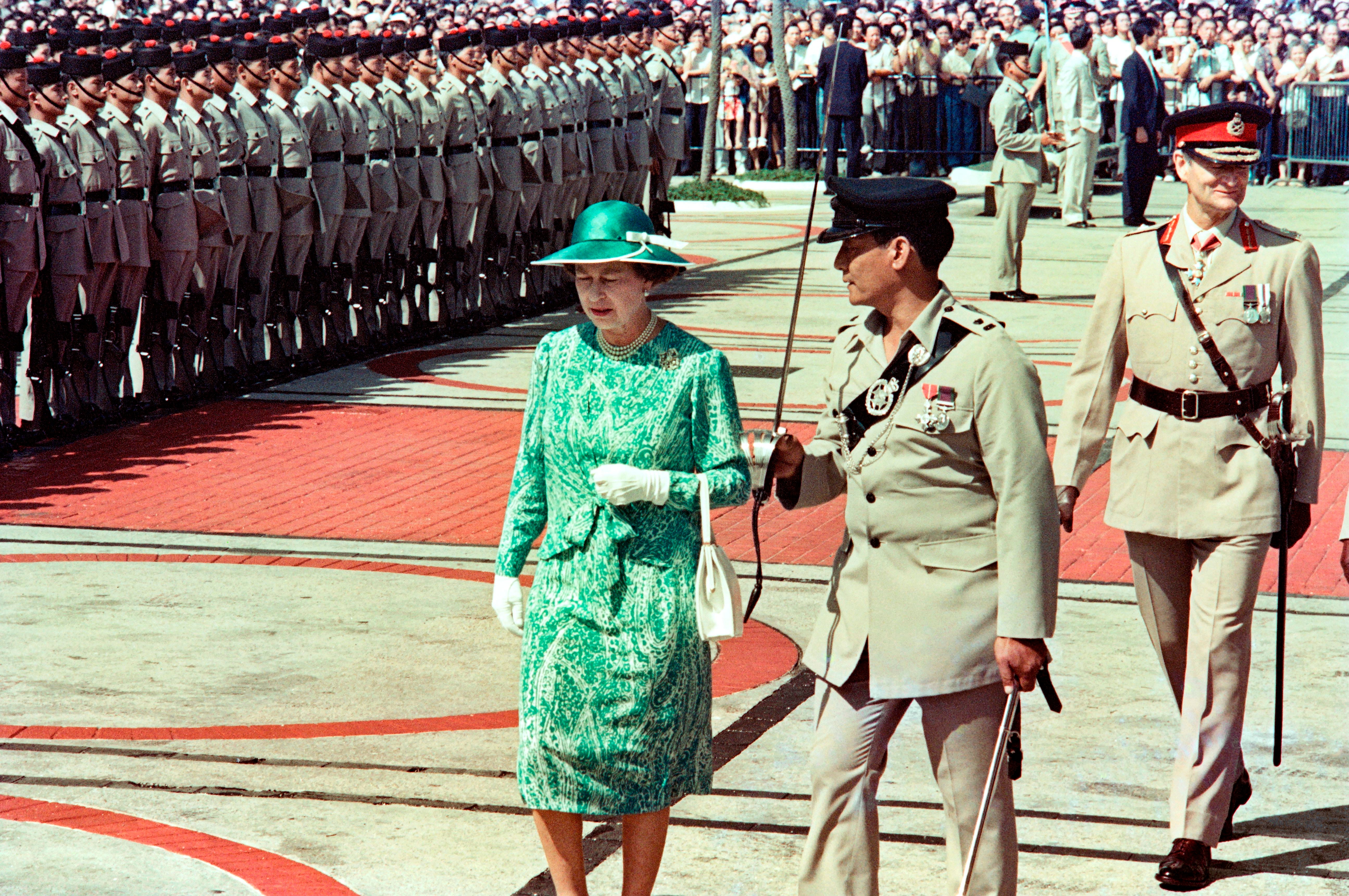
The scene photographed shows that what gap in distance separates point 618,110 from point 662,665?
14552 mm

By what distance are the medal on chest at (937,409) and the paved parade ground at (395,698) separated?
4.39 feet

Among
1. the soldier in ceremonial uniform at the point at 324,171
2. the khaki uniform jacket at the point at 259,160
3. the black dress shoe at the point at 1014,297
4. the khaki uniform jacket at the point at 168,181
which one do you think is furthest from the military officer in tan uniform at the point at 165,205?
the black dress shoe at the point at 1014,297

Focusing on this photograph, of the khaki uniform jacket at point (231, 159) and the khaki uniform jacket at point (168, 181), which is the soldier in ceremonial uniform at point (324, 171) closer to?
the khaki uniform jacket at point (231, 159)

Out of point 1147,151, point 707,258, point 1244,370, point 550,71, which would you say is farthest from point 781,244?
point 1244,370

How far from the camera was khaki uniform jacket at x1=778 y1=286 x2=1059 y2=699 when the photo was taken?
3.93 meters

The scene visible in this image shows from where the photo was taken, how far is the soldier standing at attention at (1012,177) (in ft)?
54.3

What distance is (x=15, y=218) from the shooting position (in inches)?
415

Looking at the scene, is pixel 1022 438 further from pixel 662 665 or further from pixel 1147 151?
pixel 1147 151

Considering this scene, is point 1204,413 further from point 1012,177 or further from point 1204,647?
point 1012,177

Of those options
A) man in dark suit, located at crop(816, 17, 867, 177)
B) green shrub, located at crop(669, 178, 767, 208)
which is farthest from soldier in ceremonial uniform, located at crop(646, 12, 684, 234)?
green shrub, located at crop(669, 178, 767, 208)

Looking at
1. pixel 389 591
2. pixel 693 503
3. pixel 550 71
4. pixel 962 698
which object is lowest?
pixel 389 591

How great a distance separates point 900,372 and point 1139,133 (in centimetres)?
1915

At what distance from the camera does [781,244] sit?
2242cm

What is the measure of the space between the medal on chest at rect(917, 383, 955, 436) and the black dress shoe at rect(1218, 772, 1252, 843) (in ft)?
5.41
